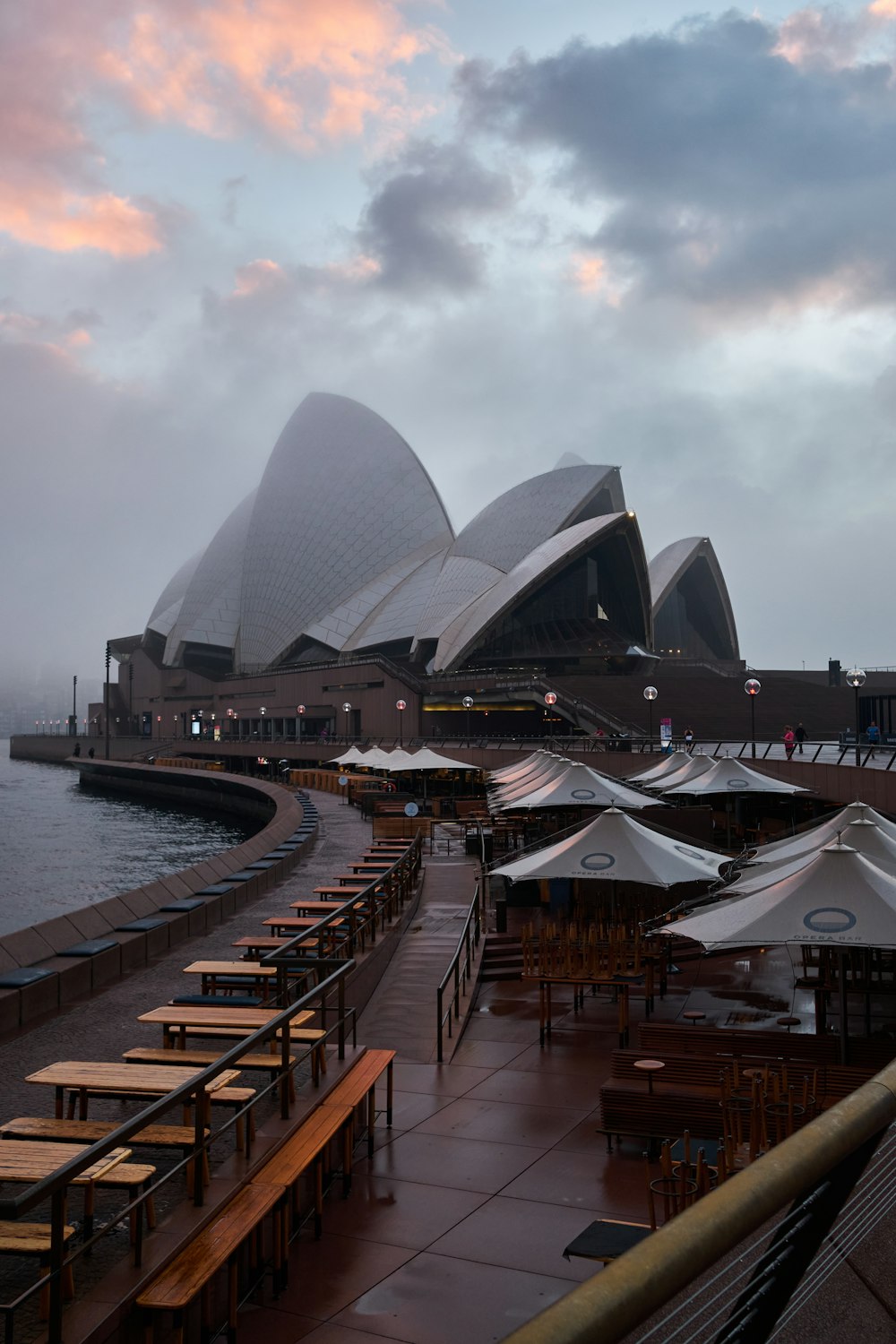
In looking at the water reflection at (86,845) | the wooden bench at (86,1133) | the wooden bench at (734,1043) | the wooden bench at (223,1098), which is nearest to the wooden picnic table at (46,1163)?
the wooden bench at (86,1133)

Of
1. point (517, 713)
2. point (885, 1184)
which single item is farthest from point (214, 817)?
point (885, 1184)

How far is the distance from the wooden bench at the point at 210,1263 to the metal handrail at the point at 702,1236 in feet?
10.5

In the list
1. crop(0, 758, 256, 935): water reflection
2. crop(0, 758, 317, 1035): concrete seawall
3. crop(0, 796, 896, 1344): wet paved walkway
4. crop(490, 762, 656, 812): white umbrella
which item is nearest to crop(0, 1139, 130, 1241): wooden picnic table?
crop(0, 796, 896, 1344): wet paved walkway

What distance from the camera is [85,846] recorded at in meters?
38.6

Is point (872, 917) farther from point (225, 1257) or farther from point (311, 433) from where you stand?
point (311, 433)

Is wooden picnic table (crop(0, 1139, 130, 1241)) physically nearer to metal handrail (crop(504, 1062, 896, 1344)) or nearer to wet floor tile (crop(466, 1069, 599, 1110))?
metal handrail (crop(504, 1062, 896, 1344))

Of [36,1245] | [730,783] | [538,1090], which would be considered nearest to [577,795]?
[730,783]

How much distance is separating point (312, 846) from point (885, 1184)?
68.4 feet

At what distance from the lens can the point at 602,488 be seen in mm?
69562

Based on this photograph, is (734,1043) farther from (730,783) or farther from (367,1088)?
(730,783)

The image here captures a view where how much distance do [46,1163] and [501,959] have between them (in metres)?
8.96

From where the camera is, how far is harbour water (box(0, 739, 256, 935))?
2755 centimetres

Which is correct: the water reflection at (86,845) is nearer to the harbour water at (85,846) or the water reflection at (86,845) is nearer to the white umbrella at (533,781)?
the harbour water at (85,846)

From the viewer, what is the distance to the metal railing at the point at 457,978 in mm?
9188
